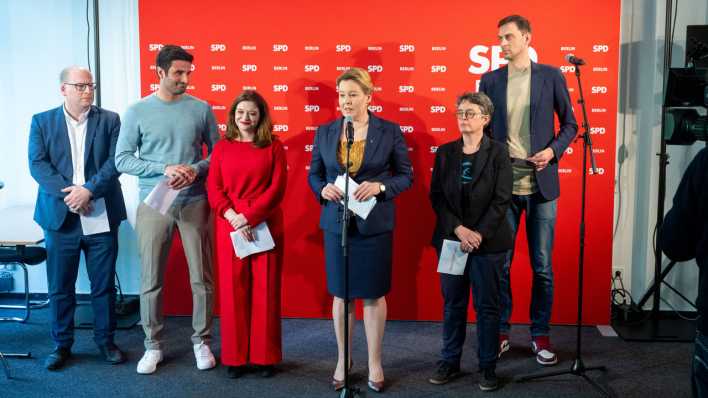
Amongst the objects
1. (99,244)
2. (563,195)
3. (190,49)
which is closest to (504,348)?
(563,195)

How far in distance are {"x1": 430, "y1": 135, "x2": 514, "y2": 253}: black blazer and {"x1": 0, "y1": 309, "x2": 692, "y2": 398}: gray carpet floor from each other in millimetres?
885

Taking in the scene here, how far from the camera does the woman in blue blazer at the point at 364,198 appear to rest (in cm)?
377

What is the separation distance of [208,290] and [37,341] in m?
1.42

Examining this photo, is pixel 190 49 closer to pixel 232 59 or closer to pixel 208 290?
pixel 232 59

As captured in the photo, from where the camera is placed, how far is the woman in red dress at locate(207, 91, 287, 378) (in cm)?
390

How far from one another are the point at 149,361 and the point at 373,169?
1.82m

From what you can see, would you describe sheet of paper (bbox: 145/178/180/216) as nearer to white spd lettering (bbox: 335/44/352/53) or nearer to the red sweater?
the red sweater

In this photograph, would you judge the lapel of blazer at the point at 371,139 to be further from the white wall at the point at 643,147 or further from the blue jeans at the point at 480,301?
the white wall at the point at 643,147

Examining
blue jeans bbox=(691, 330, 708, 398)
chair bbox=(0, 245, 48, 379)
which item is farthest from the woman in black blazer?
chair bbox=(0, 245, 48, 379)

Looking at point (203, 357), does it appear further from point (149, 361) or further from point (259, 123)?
point (259, 123)

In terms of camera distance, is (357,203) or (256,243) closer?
(357,203)

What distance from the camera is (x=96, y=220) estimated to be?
418 centimetres

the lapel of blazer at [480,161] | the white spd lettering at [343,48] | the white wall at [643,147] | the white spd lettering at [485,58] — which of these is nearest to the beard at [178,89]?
the white spd lettering at [343,48]

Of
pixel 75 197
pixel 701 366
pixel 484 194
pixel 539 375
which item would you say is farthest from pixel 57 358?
pixel 701 366
